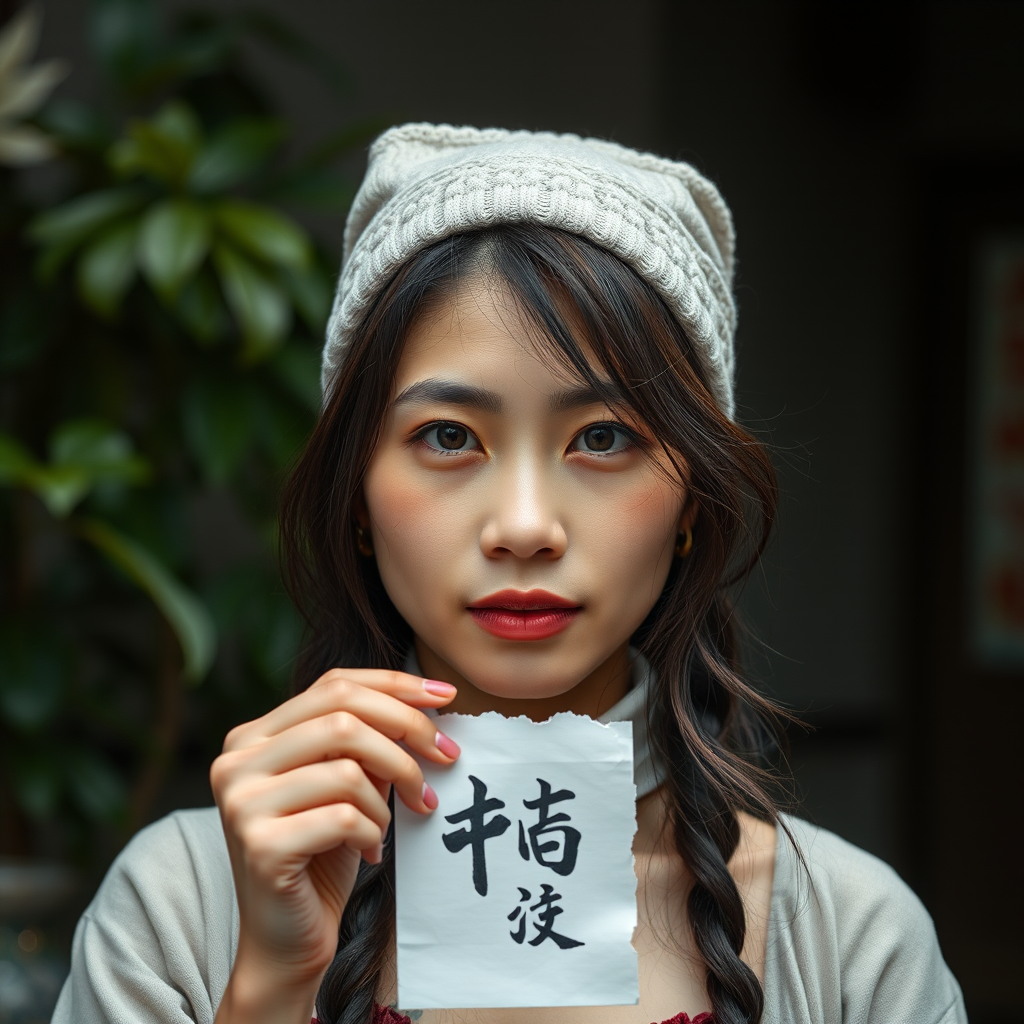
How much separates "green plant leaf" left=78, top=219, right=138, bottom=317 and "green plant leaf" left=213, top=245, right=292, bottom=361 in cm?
13

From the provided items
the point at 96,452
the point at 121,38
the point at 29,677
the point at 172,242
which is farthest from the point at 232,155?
the point at 29,677

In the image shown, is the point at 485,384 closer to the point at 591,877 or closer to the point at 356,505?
the point at 356,505

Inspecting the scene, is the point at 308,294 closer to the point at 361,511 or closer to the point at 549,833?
the point at 361,511

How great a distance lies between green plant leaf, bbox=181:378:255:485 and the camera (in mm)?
1973

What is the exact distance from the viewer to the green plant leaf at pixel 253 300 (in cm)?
189

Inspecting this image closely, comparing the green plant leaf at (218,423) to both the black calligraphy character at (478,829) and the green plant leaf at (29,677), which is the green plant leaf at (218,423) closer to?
the green plant leaf at (29,677)

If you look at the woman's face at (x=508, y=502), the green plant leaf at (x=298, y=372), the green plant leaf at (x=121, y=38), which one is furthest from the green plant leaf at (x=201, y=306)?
the woman's face at (x=508, y=502)

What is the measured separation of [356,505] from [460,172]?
0.96ft

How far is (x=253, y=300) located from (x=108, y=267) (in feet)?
0.74

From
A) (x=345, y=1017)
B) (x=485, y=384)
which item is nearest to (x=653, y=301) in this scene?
(x=485, y=384)

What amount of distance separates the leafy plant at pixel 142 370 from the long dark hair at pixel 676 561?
74 centimetres

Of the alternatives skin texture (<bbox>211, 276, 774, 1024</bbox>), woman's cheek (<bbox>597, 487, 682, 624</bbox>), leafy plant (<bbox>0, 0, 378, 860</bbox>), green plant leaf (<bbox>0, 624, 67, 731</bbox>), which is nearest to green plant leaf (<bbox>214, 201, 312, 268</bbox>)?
leafy plant (<bbox>0, 0, 378, 860</bbox>)

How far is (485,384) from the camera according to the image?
0.95 m

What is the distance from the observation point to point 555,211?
99 centimetres
